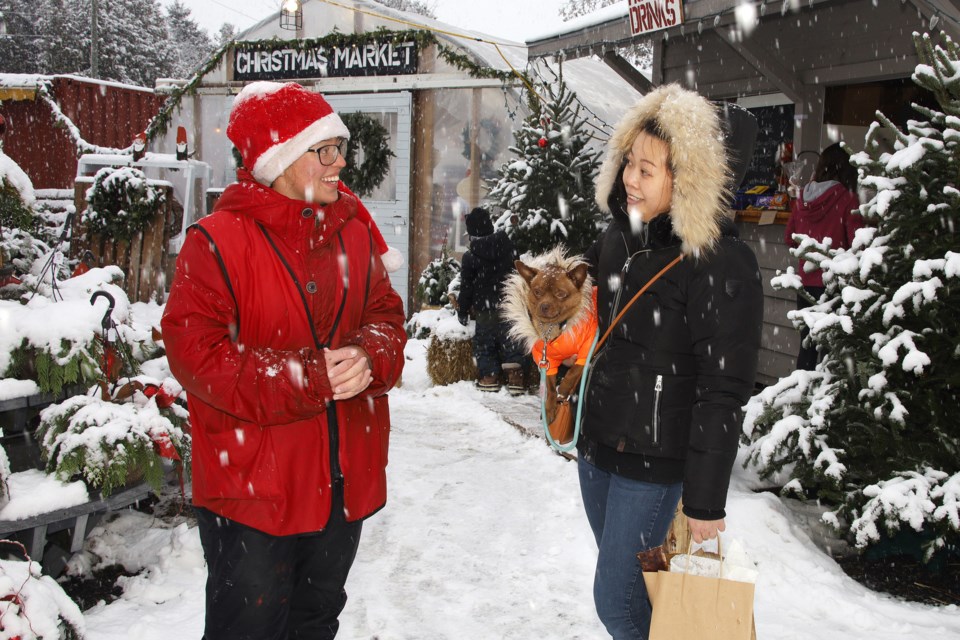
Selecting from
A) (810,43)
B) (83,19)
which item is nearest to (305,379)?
(810,43)

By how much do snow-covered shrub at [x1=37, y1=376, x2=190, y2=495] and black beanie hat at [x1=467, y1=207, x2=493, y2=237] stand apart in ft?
13.7

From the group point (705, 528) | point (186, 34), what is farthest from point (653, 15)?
point (186, 34)

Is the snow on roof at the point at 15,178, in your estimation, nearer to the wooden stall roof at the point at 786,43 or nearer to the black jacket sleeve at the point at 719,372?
the black jacket sleeve at the point at 719,372

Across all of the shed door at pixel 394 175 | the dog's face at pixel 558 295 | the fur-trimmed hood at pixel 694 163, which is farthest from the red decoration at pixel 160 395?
the shed door at pixel 394 175

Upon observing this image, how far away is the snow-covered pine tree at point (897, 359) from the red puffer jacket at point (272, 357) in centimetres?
267

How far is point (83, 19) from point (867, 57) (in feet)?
123

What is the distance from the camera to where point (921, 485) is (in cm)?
365

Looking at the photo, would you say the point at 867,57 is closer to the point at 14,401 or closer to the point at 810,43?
the point at 810,43

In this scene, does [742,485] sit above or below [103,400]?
below

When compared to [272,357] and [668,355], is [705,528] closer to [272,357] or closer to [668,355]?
[668,355]

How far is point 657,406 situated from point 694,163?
2.30ft

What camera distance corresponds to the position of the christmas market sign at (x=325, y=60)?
11.8m

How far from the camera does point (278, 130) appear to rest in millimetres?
2242

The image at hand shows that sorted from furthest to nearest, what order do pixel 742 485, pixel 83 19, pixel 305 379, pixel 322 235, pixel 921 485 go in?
pixel 83 19 < pixel 742 485 < pixel 921 485 < pixel 322 235 < pixel 305 379
